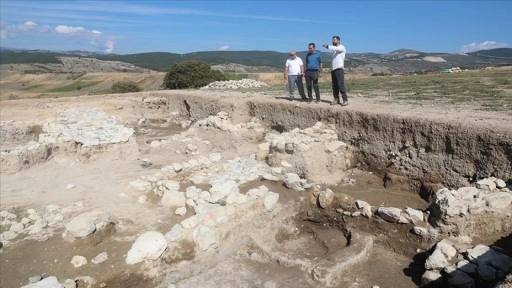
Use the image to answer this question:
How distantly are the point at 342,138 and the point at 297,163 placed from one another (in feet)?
4.79

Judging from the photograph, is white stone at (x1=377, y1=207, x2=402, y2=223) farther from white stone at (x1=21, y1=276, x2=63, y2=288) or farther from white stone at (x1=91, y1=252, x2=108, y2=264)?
white stone at (x1=21, y1=276, x2=63, y2=288)

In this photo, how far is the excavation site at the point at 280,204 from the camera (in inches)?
205

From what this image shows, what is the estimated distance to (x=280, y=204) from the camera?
6859 millimetres

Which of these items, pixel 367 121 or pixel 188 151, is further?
pixel 188 151

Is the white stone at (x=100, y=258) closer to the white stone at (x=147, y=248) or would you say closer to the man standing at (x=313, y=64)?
the white stone at (x=147, y=248)

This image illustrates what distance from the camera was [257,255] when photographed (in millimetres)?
5773

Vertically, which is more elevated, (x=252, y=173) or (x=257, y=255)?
(x=252, y=173)

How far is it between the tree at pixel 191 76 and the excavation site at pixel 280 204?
14.5 meters

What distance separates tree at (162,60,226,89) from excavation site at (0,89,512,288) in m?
14.5

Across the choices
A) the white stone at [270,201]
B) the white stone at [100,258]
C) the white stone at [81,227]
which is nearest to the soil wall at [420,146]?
the white stone at [270,201]

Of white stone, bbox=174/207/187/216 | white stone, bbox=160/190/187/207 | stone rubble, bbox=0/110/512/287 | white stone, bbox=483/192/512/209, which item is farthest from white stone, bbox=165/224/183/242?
white stone, bbox=483/192/512/209

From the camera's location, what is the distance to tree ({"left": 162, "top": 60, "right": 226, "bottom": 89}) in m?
24.7

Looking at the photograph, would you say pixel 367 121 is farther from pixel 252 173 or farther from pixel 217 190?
pixel 217 190

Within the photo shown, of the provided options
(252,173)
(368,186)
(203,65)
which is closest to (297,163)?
(252,173)
